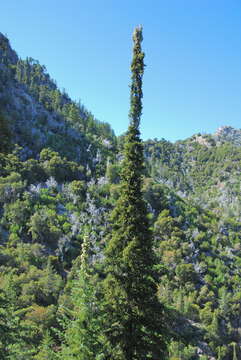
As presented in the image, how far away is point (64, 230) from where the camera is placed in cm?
6638

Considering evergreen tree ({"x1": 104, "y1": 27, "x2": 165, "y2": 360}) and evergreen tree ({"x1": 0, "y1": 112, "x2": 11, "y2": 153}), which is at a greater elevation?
evergreen tree ({"x1": 0, "y1": 112, "x2": 11, "y2": 153})

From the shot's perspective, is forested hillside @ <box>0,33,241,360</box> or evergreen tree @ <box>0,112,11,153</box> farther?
forested hillside @ <box>0,33,241,360</box>

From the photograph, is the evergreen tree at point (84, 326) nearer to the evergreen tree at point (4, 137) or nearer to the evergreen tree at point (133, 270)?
the evergreen tree at point (133, 270)

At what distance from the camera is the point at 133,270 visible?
955 cm

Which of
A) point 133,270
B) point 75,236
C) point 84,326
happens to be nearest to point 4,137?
point 133,270

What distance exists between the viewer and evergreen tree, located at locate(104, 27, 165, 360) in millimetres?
9320

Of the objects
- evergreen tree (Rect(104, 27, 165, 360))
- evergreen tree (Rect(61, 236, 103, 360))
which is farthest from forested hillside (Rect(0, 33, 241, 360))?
evergreen tree (Rect(104, 27, 165, 360))

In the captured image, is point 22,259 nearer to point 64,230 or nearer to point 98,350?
point 64,230

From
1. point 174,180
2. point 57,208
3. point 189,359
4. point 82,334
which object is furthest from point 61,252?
point 174,180

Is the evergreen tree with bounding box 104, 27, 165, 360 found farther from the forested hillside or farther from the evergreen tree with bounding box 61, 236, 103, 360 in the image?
the forested hillside

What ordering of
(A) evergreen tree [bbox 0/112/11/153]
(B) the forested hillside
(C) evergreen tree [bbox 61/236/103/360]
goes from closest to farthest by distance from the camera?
(C) evergreen tree [bbox 61/236/103/360] → (A) evergreen tree [bbox 0/112/11/153] → (B) the forested hillside

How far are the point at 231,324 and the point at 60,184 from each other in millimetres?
48897

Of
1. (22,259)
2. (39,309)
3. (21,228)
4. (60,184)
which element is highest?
(60,184)

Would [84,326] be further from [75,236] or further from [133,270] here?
[75,236]
